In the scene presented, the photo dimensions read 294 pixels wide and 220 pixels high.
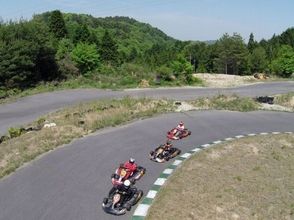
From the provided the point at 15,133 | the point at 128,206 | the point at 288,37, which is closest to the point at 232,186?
the point at 128,206

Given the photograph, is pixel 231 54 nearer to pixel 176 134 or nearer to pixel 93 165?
pixel 176 134

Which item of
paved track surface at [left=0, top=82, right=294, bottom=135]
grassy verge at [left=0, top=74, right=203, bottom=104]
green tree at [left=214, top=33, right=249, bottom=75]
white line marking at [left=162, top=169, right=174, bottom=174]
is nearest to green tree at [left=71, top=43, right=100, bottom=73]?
grassy verge at [left=0, top=74, right=203, bottom=104]

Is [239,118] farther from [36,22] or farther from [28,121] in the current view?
[36,22]

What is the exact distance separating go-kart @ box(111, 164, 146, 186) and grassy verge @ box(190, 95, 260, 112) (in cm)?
1124

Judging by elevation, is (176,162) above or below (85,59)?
below

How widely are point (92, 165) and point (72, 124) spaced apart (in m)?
5.13

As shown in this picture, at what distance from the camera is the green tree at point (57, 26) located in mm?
53406

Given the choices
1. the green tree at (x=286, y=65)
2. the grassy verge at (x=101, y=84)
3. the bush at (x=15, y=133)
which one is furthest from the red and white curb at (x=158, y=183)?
the green tree at (x=286, y=65)

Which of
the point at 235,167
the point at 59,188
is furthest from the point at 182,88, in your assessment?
the point at 59,188

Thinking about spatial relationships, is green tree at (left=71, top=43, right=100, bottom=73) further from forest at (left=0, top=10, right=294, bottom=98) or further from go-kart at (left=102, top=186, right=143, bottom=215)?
go-kart at (left=102, top=186, right=143, bottom=215)

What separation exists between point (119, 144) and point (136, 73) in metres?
22.0

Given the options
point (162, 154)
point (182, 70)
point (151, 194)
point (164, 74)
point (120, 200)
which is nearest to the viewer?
point (120, 200)

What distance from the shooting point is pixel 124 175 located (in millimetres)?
10539

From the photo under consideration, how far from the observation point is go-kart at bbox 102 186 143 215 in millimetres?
9078
